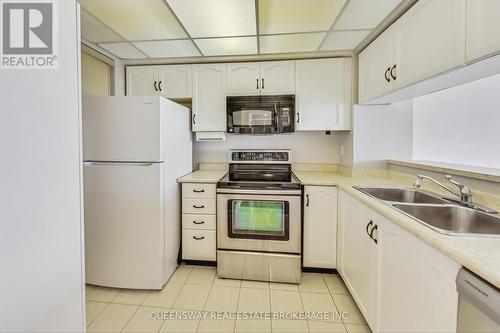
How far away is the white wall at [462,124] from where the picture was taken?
1.46 meters

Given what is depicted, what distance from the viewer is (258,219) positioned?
82.9 inches

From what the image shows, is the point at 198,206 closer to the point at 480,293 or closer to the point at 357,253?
the point at 357,253

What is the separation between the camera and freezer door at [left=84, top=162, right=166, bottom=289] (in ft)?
6.15

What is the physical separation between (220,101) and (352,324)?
2288 mm

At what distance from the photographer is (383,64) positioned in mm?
1879

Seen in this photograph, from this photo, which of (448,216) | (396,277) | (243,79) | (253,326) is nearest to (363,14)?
(243,79)

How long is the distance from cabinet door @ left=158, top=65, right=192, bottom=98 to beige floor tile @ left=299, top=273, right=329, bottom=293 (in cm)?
221

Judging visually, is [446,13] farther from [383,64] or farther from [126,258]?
[126,258]

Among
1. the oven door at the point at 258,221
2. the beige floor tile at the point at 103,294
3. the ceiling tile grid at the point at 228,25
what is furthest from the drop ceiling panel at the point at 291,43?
the beige floor tile at the point at 103,294

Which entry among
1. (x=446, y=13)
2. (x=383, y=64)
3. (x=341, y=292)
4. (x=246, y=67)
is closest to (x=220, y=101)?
(x=246, y=67)

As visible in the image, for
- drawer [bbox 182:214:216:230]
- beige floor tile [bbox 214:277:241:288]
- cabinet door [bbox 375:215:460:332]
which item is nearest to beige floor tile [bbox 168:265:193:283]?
beige floor tile [bbox 214:277:241:288]

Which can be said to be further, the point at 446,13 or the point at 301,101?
the point at 301,101

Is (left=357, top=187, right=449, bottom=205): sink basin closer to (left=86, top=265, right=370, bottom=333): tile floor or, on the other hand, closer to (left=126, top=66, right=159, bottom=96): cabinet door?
(left=86, top=265, right=370, bottom=333): tile floor

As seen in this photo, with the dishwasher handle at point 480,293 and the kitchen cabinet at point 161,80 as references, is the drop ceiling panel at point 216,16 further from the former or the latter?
the dishwasher handle at point 480,293
